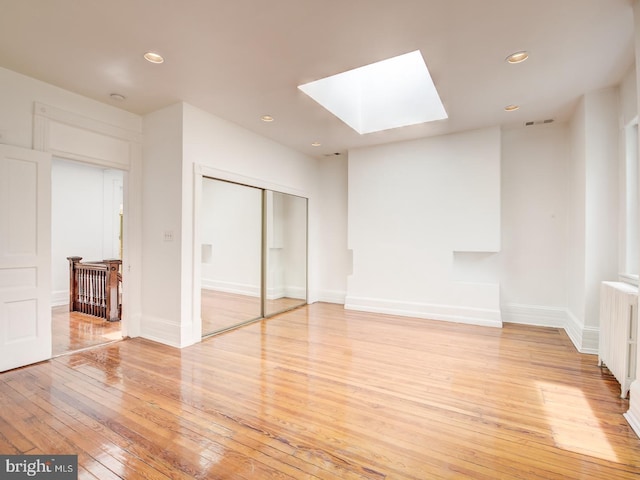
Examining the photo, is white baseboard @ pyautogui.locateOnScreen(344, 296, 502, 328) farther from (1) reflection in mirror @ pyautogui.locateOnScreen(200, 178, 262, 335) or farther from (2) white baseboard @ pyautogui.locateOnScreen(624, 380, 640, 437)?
(2) white baseboard @ pyautogui.locateOnScreen(624, 380, 640, 437)

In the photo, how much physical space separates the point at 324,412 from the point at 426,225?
3737 mm

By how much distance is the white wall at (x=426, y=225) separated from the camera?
4824 millimetres

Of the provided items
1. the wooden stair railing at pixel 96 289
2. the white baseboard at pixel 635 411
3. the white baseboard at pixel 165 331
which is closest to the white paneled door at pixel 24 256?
the white baseboard at pixel 165 331

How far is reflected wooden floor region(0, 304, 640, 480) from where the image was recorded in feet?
5.89

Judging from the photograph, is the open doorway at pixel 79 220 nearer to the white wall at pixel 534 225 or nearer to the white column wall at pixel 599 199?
the white wall at pixel 534 225

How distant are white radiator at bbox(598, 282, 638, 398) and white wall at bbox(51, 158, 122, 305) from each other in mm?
8061

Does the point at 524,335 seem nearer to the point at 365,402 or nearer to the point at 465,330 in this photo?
the point at 465,330

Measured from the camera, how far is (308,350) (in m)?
3.68

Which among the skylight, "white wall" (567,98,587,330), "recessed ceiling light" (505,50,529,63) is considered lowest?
"white wall" (567,98,587,330)

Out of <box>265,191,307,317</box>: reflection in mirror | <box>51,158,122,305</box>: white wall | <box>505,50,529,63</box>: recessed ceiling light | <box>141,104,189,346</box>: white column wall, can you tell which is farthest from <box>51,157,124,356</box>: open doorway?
<box>505,50,529,63</box>: recessed ceiling light

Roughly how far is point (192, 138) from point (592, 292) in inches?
198

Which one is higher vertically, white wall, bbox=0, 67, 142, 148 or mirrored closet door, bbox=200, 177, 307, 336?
white wall, bbox=0, 67, 142, 148

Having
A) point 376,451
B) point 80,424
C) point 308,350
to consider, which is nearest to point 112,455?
point 80,424

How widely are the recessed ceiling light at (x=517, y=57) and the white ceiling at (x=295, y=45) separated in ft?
0.19
